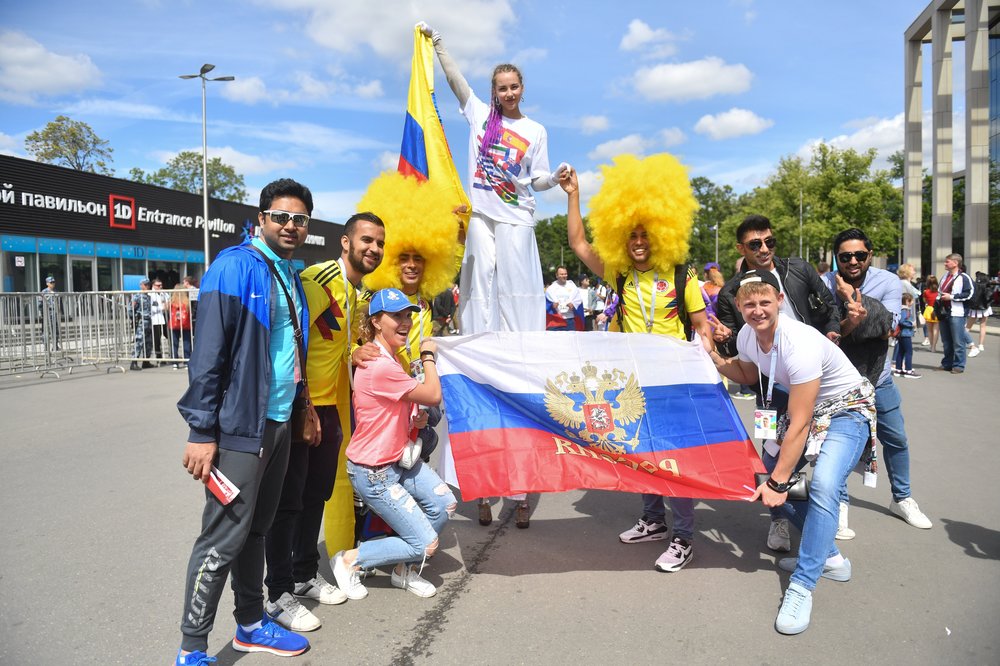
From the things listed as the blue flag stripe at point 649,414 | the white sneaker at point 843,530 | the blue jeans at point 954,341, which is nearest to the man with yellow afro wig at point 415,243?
the blue flag stripe at point 649,414

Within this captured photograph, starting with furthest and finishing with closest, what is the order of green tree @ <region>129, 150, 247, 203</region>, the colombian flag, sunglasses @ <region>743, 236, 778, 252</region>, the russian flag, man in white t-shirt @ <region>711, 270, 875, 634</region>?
green tree @ <region>129, 150, 247, 203</region>
the colombian flag
sunglasses @ <region>743, 236, 778, 252</region>
the russian flag
man in white t-shirt @ <region>711, 270, 875, 634</region>

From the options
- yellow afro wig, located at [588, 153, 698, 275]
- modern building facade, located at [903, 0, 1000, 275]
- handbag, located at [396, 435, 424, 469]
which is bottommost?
handbag, located at [396, 435, 424, 469]

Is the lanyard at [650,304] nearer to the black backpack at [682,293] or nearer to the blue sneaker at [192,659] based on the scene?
the black backpack at [682,293]

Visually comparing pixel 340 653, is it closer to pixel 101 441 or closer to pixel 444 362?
Answer: pixel 444 362

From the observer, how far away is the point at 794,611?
325 centimetres

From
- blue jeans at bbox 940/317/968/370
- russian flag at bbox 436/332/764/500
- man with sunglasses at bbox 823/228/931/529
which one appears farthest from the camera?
blue jeans at bbox 940/317/968/370

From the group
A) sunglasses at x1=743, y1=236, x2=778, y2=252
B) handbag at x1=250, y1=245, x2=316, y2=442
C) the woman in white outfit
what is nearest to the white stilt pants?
the woman in white outfit

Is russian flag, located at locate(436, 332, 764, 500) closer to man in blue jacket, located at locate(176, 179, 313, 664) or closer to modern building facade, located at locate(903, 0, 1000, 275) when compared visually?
man in blue jacket, located at locate(176, 179, 313, 664)

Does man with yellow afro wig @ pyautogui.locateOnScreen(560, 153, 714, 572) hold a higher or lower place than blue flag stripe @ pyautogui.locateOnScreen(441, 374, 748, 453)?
higher

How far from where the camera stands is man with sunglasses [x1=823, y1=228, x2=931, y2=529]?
438 cm

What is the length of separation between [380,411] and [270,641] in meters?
1.22

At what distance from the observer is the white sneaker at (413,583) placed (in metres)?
3.66

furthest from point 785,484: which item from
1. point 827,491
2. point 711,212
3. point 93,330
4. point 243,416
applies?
point 711,212

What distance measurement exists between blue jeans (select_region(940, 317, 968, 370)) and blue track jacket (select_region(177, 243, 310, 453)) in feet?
44.3
